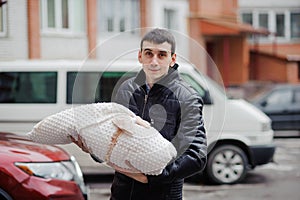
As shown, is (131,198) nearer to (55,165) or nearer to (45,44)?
(55,165)

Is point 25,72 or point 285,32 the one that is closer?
point 25,72

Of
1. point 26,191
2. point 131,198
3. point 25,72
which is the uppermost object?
point 25,72

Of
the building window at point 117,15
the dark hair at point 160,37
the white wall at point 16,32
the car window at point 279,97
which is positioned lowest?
the car window at point 279,97

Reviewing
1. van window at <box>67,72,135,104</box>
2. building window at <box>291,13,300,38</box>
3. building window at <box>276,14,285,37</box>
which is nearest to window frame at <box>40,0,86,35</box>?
van window at <box>67,72,135,104</box>

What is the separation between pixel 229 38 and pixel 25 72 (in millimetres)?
17854

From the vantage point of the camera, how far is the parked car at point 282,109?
15.0 m

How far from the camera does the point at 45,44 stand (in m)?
17.3

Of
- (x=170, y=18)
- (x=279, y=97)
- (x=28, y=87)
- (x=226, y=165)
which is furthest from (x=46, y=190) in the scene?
(x=170, y=18)

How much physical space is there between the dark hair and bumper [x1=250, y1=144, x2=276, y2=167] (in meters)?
6.51

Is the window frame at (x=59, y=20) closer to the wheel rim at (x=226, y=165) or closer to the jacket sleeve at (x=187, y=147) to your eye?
the wheel rim at (x=226, y=165)

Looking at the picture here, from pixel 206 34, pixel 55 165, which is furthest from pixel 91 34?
pixel 55 165

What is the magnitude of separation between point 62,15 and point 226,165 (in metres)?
10.2

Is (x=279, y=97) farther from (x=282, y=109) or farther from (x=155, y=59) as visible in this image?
(x=155, y=59)

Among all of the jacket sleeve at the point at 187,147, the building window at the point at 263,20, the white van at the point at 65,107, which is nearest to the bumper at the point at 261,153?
the white van at the point at 65,107
